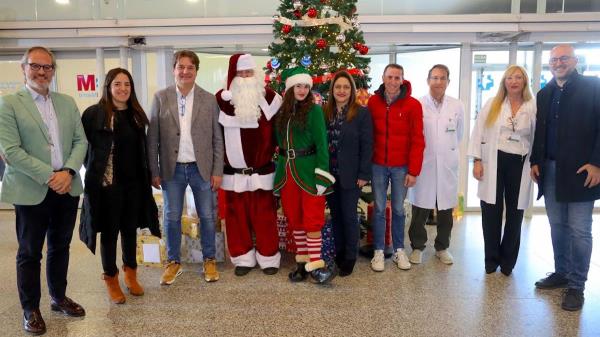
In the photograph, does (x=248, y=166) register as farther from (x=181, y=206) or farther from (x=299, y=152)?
(x=181, y=206)

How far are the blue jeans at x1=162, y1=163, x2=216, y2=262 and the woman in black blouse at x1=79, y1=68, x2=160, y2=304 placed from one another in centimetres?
24

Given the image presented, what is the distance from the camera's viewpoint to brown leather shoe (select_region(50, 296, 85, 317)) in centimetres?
273

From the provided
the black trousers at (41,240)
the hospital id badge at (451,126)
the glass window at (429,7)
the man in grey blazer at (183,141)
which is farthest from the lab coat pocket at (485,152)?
the black trousers at (41,240)

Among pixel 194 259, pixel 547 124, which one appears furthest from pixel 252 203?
pixel 547 124

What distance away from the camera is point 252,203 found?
3371 mm

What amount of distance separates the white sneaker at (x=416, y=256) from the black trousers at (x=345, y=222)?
0.57 meters

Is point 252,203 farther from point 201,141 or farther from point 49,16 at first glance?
point 49,16

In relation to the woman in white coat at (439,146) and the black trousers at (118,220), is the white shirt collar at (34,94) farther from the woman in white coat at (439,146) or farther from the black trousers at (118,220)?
the woman in white coat at (439,146)

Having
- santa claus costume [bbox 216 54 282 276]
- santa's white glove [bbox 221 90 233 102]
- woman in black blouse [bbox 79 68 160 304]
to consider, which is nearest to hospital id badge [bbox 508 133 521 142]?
santa claus costume [bbox 216 54 282 276]

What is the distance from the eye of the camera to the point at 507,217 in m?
3.35

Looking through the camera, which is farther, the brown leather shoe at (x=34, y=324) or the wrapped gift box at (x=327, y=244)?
the wrapped gift box at (x=327, y=244)

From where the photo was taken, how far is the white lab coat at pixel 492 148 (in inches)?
124

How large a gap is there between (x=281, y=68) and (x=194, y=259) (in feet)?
6.04

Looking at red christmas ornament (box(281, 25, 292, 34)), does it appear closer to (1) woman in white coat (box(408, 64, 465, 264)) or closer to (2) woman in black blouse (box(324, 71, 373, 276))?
(2) woman in black blouse (box(324, 71, 373, 276))
